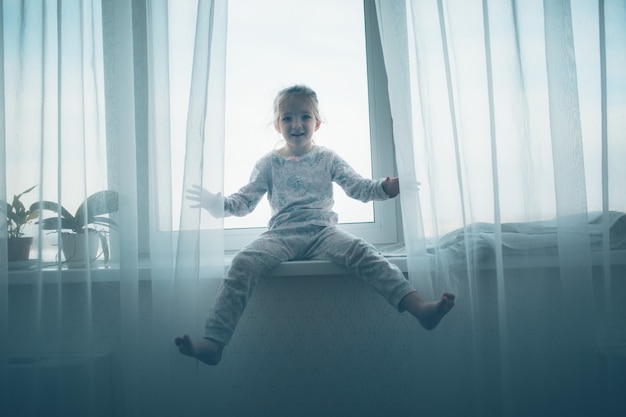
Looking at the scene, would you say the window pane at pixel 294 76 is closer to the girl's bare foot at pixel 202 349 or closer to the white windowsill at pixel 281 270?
the white windowsill at pixel 281 270

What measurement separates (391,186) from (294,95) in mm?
423

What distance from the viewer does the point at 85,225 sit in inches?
47.1

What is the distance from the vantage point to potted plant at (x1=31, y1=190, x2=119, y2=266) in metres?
1.21

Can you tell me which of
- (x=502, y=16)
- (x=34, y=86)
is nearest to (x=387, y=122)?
(x=502, y=16)

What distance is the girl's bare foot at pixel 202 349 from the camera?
1036 millimetres

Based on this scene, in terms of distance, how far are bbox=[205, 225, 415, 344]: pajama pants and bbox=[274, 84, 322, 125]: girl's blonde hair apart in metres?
0.40

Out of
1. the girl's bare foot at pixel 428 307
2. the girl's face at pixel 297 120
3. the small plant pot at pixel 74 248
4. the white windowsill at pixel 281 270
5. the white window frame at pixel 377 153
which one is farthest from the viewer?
the white window frame at pixel 377 153

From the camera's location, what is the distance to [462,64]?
1.16 metres

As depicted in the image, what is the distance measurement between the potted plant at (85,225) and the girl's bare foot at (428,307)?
2.62ft

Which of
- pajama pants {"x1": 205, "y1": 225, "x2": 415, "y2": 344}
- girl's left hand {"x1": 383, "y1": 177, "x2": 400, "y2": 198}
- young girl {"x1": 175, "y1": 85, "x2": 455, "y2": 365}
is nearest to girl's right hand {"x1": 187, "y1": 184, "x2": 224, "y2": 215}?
young girl {"x1": 175, "y1": 85, "x2": 455, "y2": 365}

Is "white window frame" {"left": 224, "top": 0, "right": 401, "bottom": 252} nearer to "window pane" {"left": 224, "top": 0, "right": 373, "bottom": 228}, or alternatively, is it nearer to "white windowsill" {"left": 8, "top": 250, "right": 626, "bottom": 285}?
"window pane" {"left": 224, "top": 0, "right": 373, "bottom": 228}

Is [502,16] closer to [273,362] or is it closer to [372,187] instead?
[372,187]

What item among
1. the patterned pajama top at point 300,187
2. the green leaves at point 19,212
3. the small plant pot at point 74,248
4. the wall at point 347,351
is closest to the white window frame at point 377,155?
the patterned pajama top at point 300,187

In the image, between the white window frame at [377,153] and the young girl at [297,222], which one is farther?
the white window frame at [377,153]
